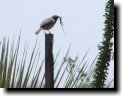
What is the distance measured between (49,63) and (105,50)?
291mm

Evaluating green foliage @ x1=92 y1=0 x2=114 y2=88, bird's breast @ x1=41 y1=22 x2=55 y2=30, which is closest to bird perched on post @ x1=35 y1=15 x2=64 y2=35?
bird's breast @ x1=41 y1=22 x2=55 y2=30

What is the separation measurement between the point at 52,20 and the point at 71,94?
0.35 m

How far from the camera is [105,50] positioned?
1108 millimetres

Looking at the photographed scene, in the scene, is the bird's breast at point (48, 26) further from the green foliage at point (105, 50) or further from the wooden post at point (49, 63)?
the green foliage at point (105, 50)

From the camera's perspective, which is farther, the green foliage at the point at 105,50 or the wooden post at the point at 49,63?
the green foliage at the point at 105,50

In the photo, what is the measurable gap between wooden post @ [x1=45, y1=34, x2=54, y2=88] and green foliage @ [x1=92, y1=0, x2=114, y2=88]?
0.23m

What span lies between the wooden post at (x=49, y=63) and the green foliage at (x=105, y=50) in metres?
0.23

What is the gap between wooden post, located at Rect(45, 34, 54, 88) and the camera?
3.15 ft

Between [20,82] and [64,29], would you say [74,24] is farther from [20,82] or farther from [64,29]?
[20,82]

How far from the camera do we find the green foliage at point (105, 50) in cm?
109

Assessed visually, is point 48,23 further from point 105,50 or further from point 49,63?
point 105,50

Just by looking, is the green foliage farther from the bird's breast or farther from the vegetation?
the bird's breast

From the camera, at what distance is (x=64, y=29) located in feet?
3.56

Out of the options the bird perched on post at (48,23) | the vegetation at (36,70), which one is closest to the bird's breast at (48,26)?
the bird perched on post at (48,23)
